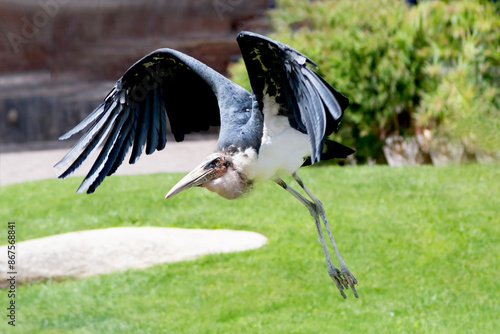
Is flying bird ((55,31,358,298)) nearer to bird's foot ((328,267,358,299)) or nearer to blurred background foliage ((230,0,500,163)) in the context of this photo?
bird's foot ((328,267,358,299))

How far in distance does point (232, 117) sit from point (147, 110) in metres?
0.82

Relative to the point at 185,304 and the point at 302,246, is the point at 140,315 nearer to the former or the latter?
the point at 185,304

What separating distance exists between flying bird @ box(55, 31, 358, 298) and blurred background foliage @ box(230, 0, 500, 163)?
15.6ft

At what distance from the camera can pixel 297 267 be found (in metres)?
6.23

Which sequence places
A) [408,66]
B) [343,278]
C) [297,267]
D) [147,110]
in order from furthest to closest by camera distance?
[408,66] < [297,267] < [147,110] < [343,278]

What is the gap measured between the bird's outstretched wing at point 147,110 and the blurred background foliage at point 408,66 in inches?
185

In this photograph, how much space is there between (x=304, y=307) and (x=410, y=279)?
93 cm

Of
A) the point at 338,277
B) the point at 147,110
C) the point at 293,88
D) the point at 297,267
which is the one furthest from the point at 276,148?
the point at 297,267

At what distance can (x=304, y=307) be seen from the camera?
568cm

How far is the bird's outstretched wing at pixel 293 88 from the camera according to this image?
3.45 m

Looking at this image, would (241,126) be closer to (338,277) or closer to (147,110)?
(147,110)

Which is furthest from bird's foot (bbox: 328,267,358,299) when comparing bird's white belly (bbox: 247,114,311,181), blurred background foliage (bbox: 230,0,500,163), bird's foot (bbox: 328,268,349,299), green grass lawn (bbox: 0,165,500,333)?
blurred background foliage (bbox: 230,0,500,163)

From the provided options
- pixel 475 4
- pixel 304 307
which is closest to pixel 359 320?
pixel 304 307

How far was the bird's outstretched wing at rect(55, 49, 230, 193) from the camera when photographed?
432 centimetres
